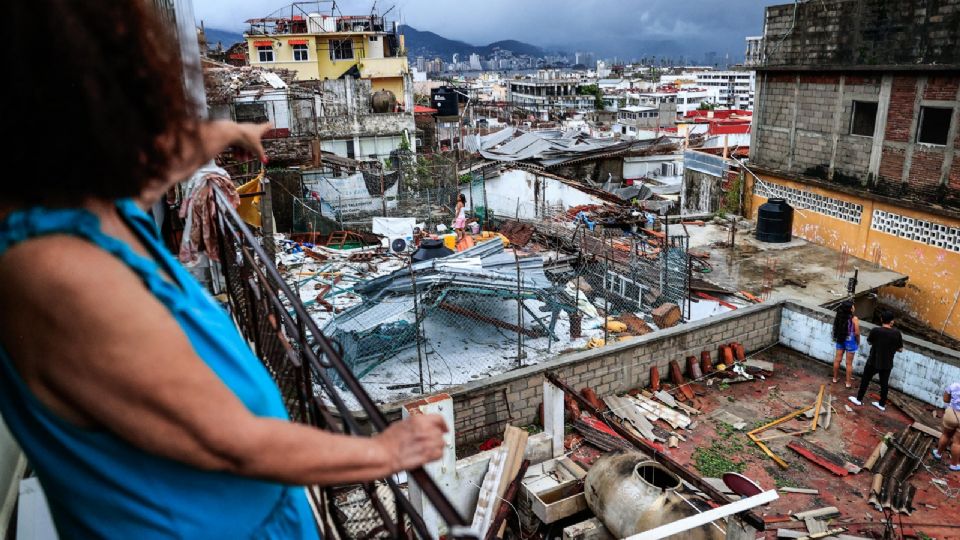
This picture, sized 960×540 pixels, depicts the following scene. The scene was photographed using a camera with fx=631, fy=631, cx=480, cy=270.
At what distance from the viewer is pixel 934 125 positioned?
53.2ft

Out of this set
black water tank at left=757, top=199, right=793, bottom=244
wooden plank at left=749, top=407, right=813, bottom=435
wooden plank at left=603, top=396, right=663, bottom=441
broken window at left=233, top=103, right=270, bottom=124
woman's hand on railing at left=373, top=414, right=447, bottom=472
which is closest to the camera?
woman's hand on railing at left=373, top=414, right=447, bottom=472

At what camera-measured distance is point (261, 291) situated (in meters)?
2.92

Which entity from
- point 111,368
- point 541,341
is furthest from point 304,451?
point 541,341

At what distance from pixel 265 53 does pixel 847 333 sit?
133 feet

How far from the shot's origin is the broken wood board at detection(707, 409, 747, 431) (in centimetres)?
1023

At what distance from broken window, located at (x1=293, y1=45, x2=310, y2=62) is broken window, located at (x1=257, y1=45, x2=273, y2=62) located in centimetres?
162

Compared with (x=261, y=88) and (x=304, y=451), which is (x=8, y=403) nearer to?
(x=304, y=451)

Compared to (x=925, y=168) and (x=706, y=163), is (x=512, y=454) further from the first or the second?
(x=706, y=163)

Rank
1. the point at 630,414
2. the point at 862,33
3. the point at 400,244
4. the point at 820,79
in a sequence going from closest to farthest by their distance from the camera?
the point at 630,414 → the point at 400,244 → the point at 862,33 → the point at 820,79

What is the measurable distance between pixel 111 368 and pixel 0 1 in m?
0.59

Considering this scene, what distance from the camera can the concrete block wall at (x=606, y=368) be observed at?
9148 millimetres

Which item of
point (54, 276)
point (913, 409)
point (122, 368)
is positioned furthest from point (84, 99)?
point (913, 409)

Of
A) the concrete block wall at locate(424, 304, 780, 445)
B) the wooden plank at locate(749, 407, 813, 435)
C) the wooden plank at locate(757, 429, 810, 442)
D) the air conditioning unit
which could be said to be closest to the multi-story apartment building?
the air conditioning unit

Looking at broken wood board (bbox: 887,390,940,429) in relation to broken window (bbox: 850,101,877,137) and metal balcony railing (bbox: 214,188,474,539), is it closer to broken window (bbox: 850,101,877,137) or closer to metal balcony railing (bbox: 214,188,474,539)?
broken window (bbox: 850,101,877,137)
